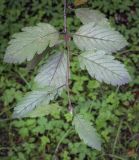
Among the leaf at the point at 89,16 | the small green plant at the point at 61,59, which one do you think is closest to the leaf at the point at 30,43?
the small green plant at the point at 61,59

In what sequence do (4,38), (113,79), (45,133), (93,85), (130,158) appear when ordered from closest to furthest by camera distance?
(113,79) → (130,158) → (45,133) → (93,85) → (4,38)

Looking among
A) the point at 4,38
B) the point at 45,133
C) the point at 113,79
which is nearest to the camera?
the point at 113,79

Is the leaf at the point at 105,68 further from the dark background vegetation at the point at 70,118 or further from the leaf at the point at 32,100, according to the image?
the dark background vegetation at the point at 70,118

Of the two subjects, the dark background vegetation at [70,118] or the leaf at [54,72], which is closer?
the leaf at [54,72]

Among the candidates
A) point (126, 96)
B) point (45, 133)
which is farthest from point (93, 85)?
point (45, 133)

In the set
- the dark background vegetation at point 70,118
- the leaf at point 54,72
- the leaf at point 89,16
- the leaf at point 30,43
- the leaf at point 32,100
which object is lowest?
the dark background vegetation at point 70,118

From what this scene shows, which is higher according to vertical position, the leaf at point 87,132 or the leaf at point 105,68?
the leaf at point 105,68

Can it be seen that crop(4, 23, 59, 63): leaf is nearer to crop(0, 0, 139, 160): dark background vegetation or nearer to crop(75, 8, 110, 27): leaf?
crop(75, 8, 110, 27): leaf

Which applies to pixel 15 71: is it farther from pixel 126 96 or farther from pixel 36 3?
pixel 126 96
